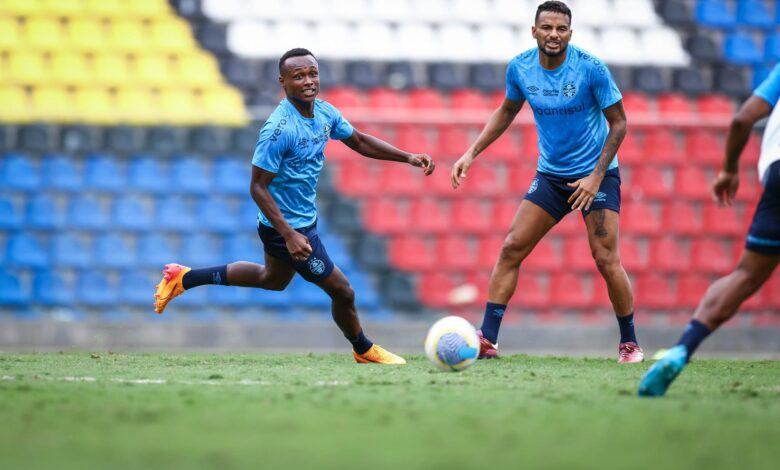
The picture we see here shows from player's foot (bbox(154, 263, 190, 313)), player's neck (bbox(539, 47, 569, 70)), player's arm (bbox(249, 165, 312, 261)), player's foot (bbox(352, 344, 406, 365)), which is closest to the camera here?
player's arm (bbox(249, 165, 312, 261))

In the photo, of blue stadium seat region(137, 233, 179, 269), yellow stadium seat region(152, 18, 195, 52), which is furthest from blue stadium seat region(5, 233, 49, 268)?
yellow stadium seat region(152, 18, 195, 52)

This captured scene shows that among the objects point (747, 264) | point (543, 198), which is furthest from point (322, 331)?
point (747, 264)

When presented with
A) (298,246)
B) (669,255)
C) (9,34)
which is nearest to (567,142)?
(298,246)

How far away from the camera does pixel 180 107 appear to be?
40.7 feet

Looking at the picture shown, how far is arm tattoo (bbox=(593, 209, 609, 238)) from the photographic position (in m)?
7.71

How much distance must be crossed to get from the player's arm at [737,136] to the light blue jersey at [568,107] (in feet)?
8.15

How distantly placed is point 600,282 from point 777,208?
280 inches

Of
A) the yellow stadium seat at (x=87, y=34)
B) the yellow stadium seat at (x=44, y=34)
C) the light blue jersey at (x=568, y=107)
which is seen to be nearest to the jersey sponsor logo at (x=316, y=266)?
the light blue jersey at (x=568, y=107)

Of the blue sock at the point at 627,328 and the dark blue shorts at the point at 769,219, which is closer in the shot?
the dark blue shorts at the point at 769,219

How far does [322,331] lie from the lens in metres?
11.9

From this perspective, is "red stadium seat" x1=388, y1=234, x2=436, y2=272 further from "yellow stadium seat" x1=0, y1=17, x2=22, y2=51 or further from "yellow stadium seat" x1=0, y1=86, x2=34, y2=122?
"yellow stadium seat" x1=0, y1=17, x2=22, y2=51

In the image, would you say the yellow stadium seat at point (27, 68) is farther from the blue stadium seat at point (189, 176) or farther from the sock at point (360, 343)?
the sock at point (360, 343)

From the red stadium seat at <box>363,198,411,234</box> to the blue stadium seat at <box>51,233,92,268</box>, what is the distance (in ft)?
9.75

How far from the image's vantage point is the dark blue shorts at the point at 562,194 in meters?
7.73
